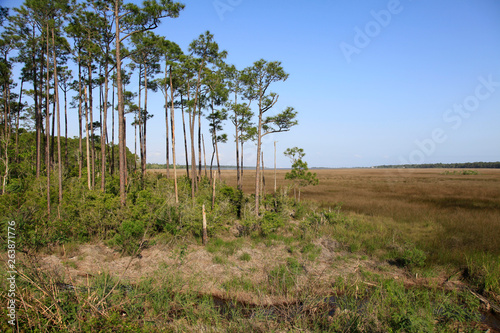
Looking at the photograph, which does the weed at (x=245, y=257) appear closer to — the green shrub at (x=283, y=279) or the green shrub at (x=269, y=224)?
the green shrub at (x=283, y=279)

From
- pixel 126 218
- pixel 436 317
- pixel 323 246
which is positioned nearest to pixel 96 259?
pixel 126 218

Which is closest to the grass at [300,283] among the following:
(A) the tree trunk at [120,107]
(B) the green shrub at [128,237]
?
(B) the green shrub at [128,237]

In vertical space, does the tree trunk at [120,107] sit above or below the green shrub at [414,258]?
above

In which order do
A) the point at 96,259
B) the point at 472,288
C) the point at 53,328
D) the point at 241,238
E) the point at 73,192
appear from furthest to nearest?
the point at 73,192, the point at 241,238, the point at 96,259, the point at 472,288, the point at 53,328

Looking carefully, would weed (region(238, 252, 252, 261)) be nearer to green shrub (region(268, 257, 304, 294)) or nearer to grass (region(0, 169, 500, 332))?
grass (region(0, 169, 500, 332))

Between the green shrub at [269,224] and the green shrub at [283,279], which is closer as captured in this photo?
the green shrub at [283,279]

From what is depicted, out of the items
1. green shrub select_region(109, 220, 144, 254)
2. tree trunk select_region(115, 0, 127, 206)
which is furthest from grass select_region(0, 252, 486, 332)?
tree trunk select_region(115, 0, 127, 206)

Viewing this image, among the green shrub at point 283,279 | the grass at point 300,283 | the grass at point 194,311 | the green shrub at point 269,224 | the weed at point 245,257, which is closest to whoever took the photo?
the grass at point 194,311

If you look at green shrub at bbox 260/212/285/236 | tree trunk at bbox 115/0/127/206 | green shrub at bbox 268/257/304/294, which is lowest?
green shrub at bbox 268/257/304/294

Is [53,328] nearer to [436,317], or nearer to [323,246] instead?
[436,317]

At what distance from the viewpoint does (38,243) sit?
889 centimetres

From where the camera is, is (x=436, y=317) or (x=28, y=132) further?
(x=28, y=132)

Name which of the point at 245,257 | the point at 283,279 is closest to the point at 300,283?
the point at 283,279

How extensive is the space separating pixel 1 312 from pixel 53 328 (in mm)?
967
